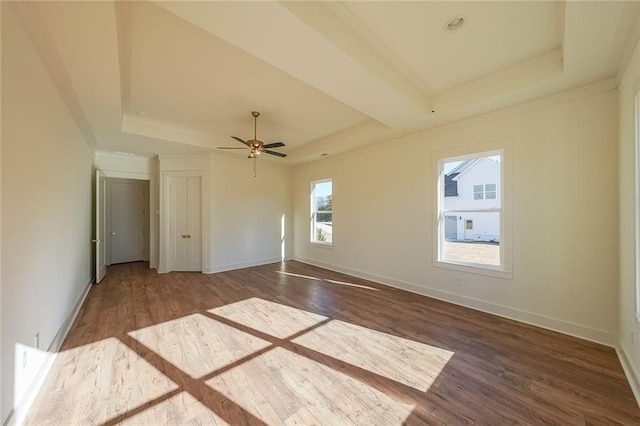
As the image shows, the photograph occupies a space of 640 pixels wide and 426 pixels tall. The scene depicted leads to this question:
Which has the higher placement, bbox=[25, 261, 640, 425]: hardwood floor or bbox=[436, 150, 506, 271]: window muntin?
bbox=[436, 150, 506, 271]: window muntin

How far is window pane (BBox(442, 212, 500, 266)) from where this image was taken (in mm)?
3484

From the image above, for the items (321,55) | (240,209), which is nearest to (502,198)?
(321,55)

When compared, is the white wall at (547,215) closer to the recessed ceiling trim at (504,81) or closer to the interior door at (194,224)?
the recessed ceiling trim at (504,81)

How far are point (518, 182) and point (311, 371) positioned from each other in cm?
332

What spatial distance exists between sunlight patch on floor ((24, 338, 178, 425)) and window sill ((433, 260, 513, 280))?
12.1ft

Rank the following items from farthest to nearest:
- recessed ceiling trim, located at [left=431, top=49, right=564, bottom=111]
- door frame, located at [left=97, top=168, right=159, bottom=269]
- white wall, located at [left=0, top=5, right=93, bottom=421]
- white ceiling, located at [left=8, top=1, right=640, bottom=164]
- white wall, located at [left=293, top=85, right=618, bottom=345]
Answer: door frame, located at [left=97, top=168, right=159, bottom=269]
white wall, located at [left=293, top=85, right=618, bottom=345]
recessed ceiling trim, located at [left=431, top=49, right=564, bottom=111]
white ceiling, located at [left=8, top=1, right=640, bottom=164]
white wall, located at [left=0, top=5, right=93, bottom=421]

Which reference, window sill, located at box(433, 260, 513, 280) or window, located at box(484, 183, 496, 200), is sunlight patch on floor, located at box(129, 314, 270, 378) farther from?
window, located at box(484, 183, 496, 200)

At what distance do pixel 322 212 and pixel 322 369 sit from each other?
4455 mm

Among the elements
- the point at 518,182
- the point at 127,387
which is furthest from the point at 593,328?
the point at 127,387

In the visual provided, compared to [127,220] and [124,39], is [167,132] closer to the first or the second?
[124,39]

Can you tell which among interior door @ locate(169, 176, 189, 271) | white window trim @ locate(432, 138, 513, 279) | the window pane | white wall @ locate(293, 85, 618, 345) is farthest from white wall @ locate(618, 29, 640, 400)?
interior door @ locate(169, 176, 189, 271)

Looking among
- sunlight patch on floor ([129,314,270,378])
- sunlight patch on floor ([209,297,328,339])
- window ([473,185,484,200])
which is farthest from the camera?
window ([473,185,484,200])

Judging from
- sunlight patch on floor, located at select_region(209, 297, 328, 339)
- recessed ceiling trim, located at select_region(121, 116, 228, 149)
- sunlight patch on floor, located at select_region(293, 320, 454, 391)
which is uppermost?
recessed ceiling trim, located at select_region(121, 116, 228, 149)

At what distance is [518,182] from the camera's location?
3189 mm
